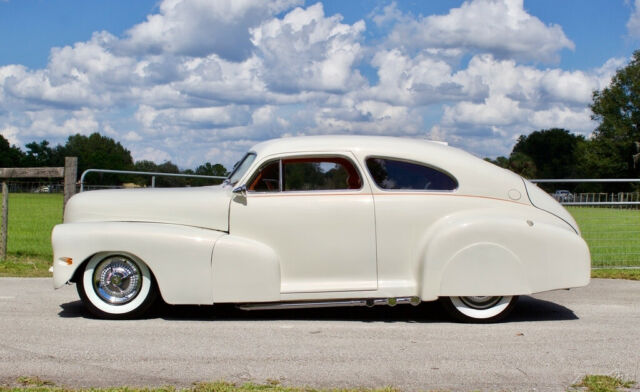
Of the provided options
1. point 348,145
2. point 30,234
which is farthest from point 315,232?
point 30,234

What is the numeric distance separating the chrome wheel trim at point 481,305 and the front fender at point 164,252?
2457mm

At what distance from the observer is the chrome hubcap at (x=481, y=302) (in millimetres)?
6891

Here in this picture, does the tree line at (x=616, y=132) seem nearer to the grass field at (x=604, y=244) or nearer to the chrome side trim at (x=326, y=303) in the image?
the grass field at (x=604, y=244)

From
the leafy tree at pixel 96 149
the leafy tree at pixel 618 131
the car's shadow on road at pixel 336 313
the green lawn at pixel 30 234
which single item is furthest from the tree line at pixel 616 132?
the leafy tree at pixel 96 149

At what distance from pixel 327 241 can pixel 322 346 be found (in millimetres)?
1157

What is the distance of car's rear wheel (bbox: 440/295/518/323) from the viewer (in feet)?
22.5

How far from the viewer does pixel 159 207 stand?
22.5 feet

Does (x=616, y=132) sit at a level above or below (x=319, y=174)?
above

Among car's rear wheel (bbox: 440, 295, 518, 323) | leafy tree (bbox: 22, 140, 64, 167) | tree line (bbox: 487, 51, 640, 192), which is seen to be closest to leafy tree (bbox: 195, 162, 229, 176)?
car's rear wheel (bbox: 440, 295, 518, 323)

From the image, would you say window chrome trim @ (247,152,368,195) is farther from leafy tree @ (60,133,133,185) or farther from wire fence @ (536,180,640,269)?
leafy tree @ (60,133,133,185)

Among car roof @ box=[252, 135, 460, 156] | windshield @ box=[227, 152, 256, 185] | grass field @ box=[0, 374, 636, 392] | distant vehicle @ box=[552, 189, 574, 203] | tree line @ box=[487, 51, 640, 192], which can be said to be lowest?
grass field @ box=[0, 374, 636, 392]

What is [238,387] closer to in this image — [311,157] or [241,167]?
[311,157]

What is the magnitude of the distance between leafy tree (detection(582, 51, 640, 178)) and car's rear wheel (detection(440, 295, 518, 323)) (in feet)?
224

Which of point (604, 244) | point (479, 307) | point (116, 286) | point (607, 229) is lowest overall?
point (479, 307)
